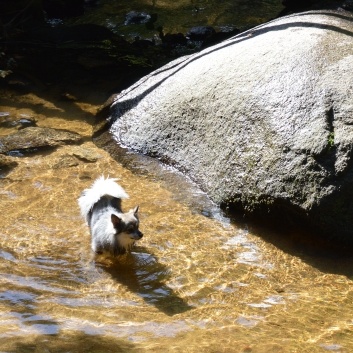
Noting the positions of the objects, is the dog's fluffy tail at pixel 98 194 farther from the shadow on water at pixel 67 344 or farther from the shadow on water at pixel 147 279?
the shadow on water at pixel 67 344

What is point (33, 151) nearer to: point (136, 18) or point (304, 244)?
point (304, 244)

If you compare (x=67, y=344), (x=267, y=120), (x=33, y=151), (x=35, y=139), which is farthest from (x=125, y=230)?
(x=35, y=139)

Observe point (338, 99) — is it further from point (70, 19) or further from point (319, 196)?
point (70, 19)

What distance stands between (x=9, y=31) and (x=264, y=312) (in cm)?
762

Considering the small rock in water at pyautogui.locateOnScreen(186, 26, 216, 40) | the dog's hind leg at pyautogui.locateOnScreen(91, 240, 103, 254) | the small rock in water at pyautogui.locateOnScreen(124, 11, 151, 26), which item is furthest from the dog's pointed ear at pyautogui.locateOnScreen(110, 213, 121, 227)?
the small rock in water at pyautogui.locateOnScreen(124, 11, 151, 26)

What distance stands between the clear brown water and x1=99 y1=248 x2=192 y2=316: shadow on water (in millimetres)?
13

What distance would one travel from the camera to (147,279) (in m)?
4.36

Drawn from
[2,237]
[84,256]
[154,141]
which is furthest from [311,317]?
[154,141]

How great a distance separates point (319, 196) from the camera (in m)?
4.71

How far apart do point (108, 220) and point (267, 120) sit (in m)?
1.90

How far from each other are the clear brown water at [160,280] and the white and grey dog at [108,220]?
16cm

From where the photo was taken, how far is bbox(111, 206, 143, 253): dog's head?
14.6 ft

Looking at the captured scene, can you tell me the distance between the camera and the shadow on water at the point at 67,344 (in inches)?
125

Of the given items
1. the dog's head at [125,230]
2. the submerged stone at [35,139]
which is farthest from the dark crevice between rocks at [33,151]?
the dog's head at [125,230]
